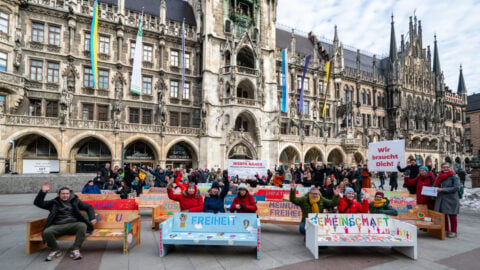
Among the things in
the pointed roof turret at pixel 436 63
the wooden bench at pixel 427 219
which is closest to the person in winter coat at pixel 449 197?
the wooden bench at pixel 427 219

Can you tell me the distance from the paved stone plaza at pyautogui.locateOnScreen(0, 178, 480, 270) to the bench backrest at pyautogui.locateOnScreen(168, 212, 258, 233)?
0.42 m

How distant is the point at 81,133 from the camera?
2100cm

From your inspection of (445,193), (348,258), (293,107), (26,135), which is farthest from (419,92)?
(26,135)

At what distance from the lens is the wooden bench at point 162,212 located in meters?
7.45

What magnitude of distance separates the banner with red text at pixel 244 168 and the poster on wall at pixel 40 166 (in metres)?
15.4

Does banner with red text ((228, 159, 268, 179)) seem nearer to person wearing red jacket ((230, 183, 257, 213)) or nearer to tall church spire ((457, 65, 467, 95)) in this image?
person wearing red jacket ((230, 183, 257, 213))

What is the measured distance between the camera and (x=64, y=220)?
544 centimetres

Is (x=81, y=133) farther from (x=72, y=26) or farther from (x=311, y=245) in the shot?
(x=311, y=245)

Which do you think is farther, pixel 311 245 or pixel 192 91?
pixel 192 91

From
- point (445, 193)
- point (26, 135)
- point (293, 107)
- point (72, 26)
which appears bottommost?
point (445, 193)

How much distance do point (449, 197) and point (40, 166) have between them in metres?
24.9

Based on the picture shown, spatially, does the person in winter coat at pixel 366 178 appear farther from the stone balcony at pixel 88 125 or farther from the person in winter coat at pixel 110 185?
the stone balcony at pixel 88 125

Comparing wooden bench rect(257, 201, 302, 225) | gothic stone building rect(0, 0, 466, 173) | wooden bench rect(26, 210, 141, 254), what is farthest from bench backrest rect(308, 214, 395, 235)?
gothic stone building rect(0, 0, 466, 173)

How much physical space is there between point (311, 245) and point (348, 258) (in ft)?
2.38
